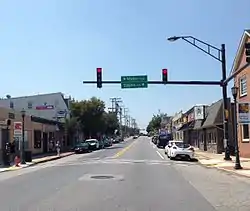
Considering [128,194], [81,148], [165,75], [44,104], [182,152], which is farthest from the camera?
[44,104]

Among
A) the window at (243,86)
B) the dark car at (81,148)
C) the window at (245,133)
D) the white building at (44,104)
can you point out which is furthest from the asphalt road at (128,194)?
the white building at (44,104)

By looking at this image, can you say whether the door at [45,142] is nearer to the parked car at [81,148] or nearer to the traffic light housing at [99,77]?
the parked car at [81,148]

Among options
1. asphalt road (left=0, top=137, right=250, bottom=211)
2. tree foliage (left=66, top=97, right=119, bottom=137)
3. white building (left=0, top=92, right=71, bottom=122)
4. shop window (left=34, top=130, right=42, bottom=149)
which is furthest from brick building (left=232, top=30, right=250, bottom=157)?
white building (left=0, top=92, right=71, bottom=122)

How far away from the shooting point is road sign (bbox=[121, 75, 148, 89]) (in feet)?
112

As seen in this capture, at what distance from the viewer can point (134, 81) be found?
34.3m

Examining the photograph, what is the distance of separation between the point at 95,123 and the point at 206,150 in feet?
92.1

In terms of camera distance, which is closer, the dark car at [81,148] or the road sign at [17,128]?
the road sign at [17,128]

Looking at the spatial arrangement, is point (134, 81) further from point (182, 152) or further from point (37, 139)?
point (37, 139)

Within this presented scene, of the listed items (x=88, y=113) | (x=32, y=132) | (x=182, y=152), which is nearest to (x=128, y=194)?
(x=182, y=152)

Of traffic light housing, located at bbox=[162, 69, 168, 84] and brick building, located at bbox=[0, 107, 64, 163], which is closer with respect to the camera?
traffic light housing, located at bbox=[162, 69, 168, 84]

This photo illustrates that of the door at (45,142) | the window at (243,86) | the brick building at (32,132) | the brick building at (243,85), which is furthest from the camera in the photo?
the door at (45,142)

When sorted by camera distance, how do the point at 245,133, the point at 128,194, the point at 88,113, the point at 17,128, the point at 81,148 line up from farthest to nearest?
the point at 88,113 < the point at 81,148 < the point at 245,133 < the point at 17,128 < the point at 128,194

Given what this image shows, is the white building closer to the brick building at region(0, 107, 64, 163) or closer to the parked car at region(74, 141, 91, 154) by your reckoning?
the brick building at region(0, 107, 64, 163)

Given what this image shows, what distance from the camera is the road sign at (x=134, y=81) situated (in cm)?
3409
